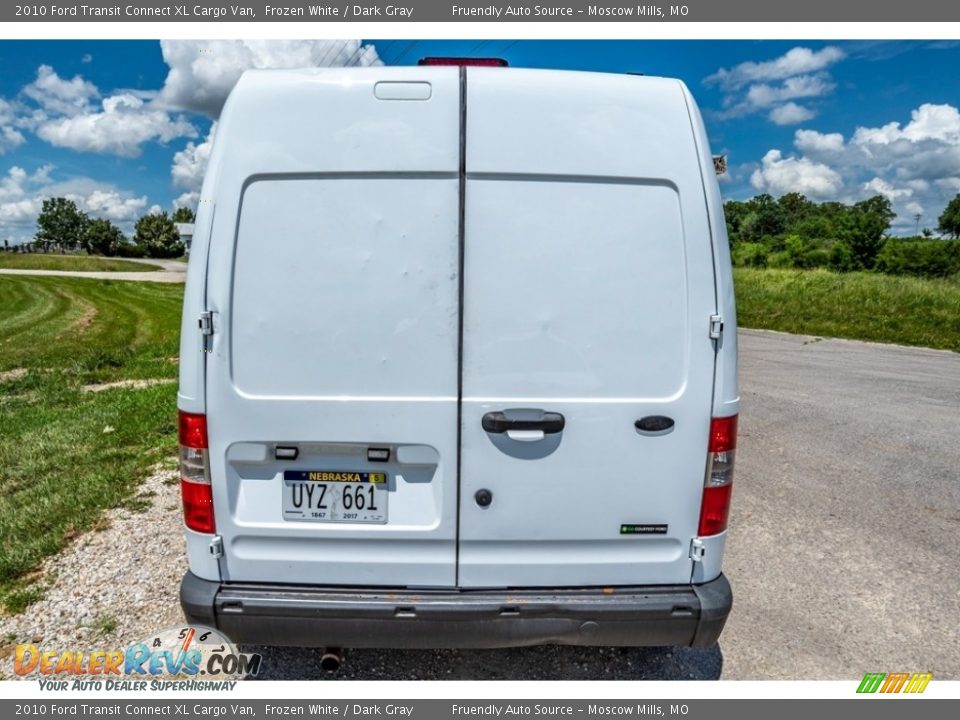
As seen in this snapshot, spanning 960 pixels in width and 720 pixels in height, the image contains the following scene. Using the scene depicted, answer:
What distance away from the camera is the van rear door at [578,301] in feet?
7.39

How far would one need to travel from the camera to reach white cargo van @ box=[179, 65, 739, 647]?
2246 mm

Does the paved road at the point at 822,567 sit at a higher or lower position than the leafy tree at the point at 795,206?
lower

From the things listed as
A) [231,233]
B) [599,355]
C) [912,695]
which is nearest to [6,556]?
[231,233]

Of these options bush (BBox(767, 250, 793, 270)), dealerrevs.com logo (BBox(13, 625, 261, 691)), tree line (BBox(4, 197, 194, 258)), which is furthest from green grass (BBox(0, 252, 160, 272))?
dealerrevs.com logo (BBox(13, 625, 261, 691))

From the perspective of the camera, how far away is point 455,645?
2.35 meters

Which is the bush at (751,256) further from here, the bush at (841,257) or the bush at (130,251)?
the bush at (130,251)

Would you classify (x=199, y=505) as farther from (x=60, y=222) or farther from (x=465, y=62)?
(x=60, y=222)

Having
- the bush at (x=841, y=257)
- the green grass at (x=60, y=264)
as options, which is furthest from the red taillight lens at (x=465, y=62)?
the green grass at (x=60, y=264)

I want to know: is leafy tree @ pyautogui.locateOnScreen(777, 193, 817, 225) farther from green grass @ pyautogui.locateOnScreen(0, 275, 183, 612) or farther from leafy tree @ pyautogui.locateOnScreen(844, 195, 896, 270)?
green grass @ pyautogui.locateOnScreen(0, 275, 183, 612)

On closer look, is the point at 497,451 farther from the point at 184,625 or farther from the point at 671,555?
the point at 184,625

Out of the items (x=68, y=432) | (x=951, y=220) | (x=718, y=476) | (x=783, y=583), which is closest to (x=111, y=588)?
(x=718, y=476)

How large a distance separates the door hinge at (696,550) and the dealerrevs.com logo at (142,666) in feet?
6.84

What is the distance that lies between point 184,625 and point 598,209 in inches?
118

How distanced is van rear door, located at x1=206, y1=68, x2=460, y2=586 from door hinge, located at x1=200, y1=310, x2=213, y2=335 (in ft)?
0.13
